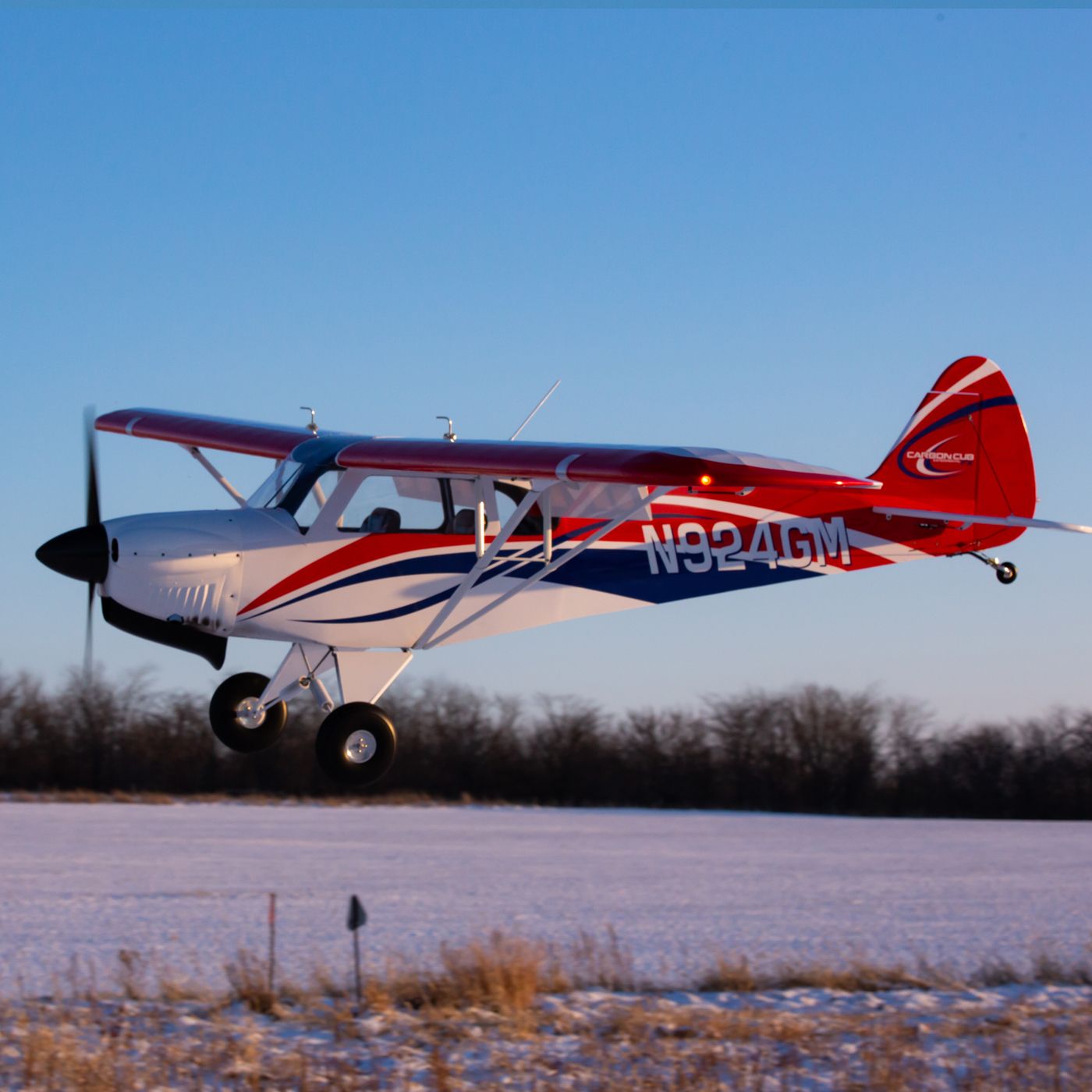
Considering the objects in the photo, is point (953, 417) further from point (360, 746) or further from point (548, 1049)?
point (548, 1049)

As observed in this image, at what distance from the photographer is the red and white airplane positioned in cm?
1111

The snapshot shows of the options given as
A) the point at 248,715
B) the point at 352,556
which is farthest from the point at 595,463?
the point at 248,715

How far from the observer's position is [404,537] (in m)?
11.8

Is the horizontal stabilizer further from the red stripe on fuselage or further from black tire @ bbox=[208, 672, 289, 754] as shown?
black tire @ bbox=[208, 672, 289, 754]

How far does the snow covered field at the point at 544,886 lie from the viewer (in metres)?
47.6

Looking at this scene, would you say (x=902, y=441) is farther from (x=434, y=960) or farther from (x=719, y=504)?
(x=434, y=960)

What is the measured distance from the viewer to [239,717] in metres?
11.8

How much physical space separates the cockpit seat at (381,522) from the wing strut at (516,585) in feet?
2.63

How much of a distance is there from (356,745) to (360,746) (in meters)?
0.04

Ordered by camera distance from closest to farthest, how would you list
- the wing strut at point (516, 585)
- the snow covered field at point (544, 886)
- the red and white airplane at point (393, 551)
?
the red and white airplane at point (393, 551) < the wing strut at point (516, 585) < the snow covered field at point (544, 886)

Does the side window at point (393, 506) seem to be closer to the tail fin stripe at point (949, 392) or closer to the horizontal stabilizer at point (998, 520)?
the horizontal stabilizer at point (998, 520)

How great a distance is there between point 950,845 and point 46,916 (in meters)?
60.4

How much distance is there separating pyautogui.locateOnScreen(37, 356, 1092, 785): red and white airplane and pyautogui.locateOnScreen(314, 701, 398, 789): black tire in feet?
0.05

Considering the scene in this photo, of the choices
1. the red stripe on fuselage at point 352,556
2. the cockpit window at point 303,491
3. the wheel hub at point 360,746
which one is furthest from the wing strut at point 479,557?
the cockpit window at point 303,491
